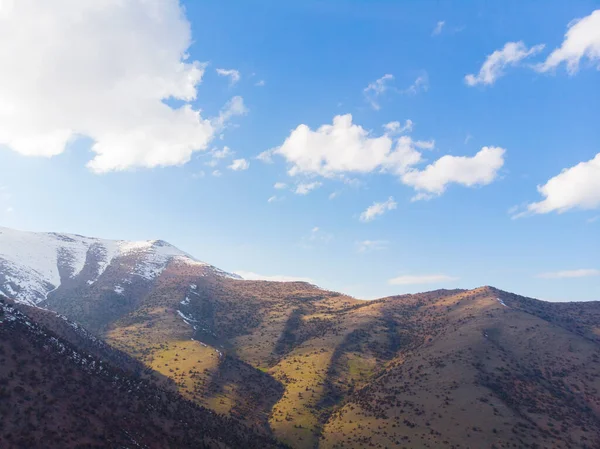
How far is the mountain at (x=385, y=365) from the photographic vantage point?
321 feet

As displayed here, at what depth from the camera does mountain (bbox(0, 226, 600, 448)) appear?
97938 millimetres

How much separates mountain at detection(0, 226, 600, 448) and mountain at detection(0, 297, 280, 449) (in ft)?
109

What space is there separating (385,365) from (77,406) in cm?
10886

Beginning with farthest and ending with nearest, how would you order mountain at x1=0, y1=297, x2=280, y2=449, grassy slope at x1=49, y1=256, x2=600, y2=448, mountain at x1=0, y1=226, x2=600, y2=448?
grassy slope at x1=49, y1=256, x2=600, y2=448 < mountain at x1=0, y1=226, x2=600, y2=448 < mountain at x1=0, y1=297, x2=280, y2=449

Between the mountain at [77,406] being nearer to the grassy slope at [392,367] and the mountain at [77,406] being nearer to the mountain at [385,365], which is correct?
the mountain at [385,365]

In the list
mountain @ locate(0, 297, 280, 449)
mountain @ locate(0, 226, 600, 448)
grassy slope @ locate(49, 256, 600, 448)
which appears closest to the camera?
mountain @ locate(0, 297, 280, 449)

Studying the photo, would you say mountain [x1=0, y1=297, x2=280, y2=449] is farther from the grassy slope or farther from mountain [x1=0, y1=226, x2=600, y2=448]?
the grassy slope

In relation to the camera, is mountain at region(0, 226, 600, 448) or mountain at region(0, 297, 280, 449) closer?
mountain at region(0, 297, 280, 449)

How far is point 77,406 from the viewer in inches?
2183

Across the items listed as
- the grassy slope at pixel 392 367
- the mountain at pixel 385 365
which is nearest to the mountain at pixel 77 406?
the mountain at pixel 385 365

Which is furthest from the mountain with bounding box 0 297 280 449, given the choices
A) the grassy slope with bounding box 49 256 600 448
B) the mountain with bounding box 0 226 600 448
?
the grassy slope with bounding box 49 256 600 448

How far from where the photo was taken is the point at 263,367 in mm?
144875

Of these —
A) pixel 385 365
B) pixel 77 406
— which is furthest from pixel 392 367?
pixel 77 406

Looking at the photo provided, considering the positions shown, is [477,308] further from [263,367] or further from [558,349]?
[263,367]
